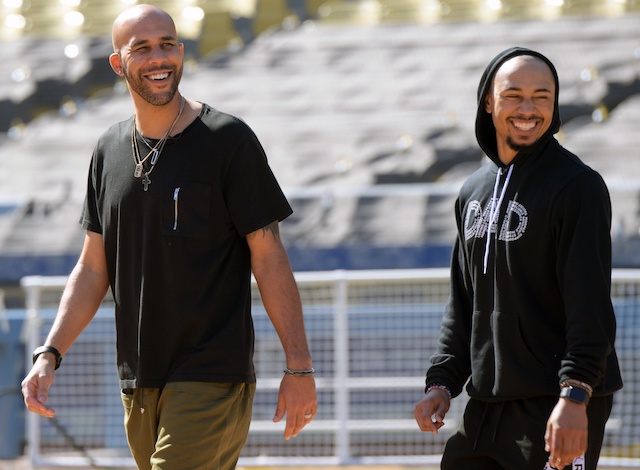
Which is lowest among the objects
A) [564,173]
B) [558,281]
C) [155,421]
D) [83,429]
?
[83,429]

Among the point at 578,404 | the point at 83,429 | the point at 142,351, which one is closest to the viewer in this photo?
the point at 578,404

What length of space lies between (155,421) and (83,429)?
4.08 m

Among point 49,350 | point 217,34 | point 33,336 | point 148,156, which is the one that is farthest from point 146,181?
point 217,34

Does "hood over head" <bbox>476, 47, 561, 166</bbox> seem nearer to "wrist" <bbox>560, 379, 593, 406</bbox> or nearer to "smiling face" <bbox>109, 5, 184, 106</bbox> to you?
"wrist" <bbox>560, 379, 593, 406</bbox>

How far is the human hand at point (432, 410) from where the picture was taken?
2771 millimetres

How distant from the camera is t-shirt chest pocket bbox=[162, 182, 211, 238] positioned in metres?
2.76

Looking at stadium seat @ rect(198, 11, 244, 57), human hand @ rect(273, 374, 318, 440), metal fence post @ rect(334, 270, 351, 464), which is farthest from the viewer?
stadium seat @ rect(198, 11, 244, 57)

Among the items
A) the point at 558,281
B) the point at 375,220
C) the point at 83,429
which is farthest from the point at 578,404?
the point at 375,220

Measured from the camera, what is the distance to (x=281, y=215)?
9.27ft

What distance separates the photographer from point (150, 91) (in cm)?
286

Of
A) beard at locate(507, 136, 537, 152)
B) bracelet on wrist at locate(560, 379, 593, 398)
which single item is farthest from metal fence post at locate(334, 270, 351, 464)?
bracelet on wrist at locate(560, 379, 593, 398)

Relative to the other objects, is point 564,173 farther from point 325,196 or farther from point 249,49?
point 249,49

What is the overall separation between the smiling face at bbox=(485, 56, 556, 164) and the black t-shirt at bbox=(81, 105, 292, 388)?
64 centimetres

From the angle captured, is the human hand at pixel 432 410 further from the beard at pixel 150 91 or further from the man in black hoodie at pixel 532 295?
the beard at pixel 150 91
